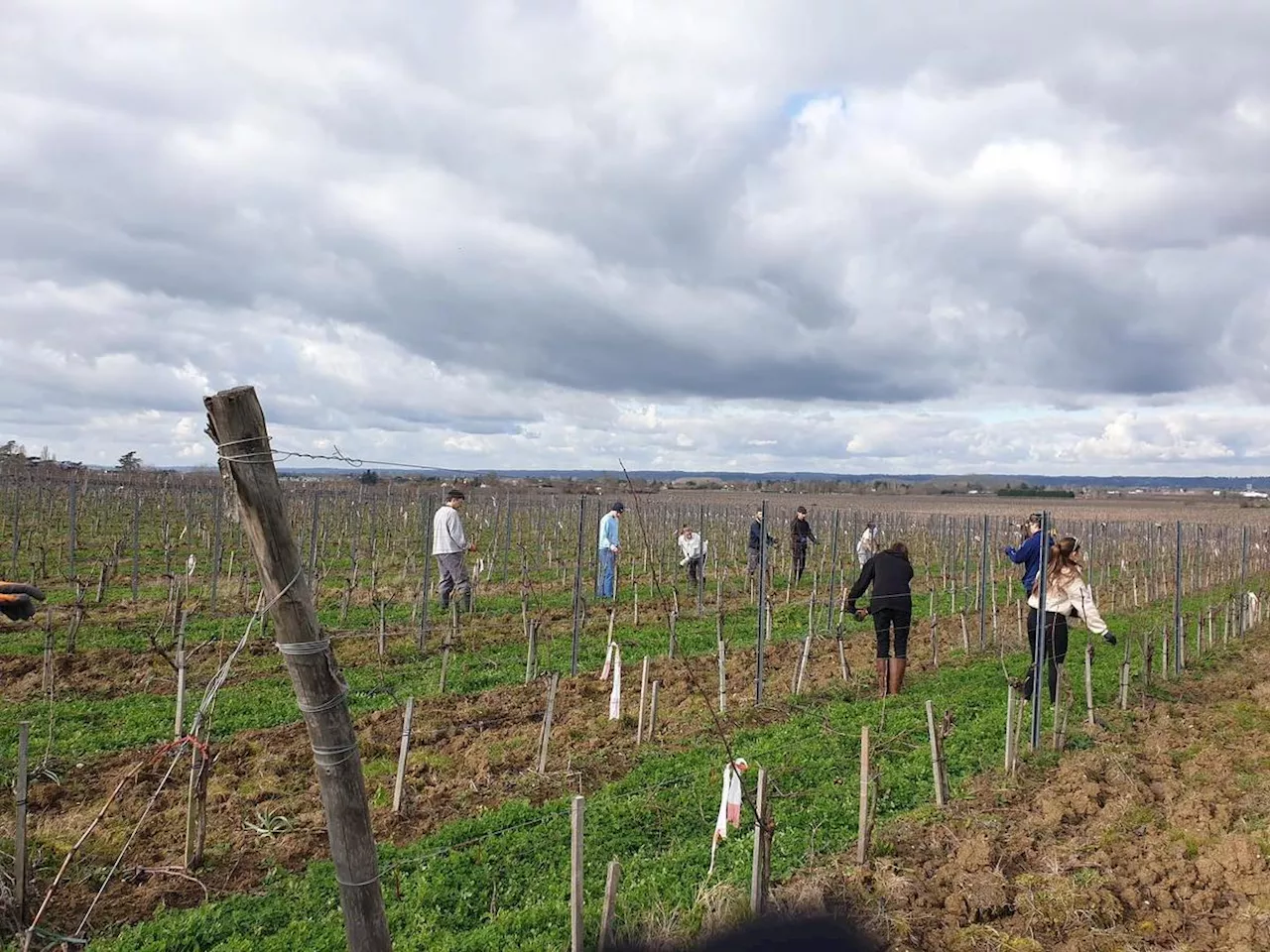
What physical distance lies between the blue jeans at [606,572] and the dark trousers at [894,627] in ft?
20.9

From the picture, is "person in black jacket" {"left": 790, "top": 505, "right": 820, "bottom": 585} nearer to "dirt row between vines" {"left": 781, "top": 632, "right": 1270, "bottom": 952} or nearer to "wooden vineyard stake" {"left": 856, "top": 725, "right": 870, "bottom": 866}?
"dirt row between vines" {"left": 781, "top": 632, "right": 1270, "bottom": 952}

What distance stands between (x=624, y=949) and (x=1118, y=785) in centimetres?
584

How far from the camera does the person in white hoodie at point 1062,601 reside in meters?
6.89

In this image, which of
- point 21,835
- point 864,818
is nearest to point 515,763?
point 864,818

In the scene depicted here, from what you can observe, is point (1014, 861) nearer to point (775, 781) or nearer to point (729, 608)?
point (775, 781)

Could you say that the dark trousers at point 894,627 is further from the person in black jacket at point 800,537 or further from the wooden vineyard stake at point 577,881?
the person in black jacket at point 800,537

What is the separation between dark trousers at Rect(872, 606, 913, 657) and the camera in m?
7.68

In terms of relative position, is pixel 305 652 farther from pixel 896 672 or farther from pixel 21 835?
pixel 896 672

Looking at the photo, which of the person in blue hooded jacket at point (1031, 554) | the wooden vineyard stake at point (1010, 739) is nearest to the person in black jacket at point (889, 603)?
the person in blue hooded jacket at point (1031, 554)

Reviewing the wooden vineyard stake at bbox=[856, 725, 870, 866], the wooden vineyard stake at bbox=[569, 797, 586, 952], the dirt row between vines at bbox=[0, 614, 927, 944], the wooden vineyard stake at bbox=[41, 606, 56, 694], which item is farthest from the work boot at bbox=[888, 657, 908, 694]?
the wooden vineyard stake at bbox=[41, 606, 56, 694]

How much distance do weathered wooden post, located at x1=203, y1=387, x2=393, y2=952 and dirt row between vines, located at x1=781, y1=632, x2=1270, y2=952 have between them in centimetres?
219

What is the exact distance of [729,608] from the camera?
45.0 ft

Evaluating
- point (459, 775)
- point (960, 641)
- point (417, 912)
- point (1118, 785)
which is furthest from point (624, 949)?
point (960, 641)

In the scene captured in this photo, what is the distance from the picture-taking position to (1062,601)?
701 centimetres
